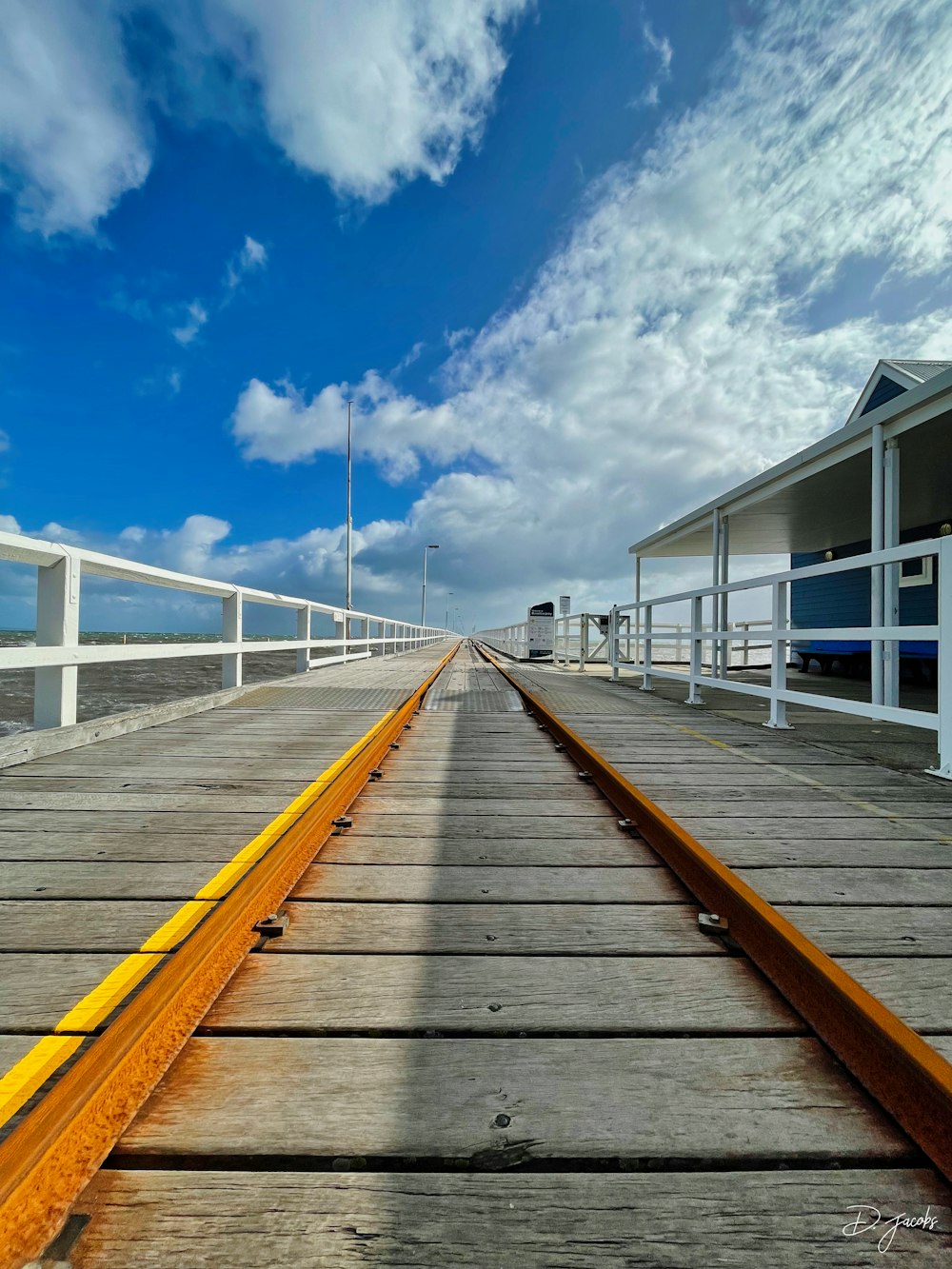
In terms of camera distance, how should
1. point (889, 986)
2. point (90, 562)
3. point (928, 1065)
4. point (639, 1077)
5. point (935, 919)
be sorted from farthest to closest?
point (90, 562) < point (935, 919) < point (889, 986) < point (639, 1077) < point (928, 1065)

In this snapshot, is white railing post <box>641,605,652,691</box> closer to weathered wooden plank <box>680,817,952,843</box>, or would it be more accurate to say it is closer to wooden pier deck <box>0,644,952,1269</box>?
wooden pier deck <box>0,644,952,1269</box>

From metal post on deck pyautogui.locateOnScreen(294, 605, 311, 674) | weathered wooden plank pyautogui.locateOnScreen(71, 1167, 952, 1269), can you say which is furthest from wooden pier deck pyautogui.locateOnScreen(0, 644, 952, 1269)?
metal post on deck pyautogui.locateOnScreen(294, 605, 311, 674)

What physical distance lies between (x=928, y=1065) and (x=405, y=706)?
4829mm

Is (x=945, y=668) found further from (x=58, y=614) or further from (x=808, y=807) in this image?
(x=58, y=614)

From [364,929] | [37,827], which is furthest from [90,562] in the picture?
[364,929]

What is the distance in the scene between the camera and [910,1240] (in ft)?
2.79

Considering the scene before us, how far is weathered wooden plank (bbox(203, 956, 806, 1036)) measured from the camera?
4.19 ft

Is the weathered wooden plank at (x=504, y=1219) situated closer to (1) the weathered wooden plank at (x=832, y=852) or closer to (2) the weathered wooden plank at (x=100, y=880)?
(2) the weathered wooden plank at (x=100, y=880)

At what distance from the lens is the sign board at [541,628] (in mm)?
20141

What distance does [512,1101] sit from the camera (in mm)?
1062

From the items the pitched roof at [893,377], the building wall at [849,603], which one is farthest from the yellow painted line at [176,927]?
the pitched roof at [893,377]

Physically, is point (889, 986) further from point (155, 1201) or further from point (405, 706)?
point (405, 706)

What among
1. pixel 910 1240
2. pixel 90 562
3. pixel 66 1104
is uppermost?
pixel 90 562

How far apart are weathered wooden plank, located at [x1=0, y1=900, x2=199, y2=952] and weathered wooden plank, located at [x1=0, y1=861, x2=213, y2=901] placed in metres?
0.05
